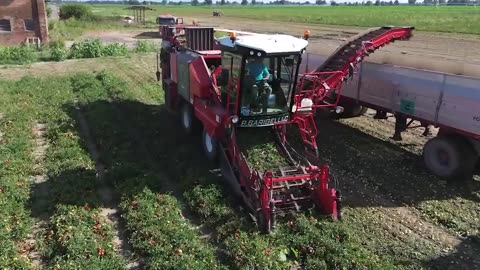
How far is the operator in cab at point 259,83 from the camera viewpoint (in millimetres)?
8758

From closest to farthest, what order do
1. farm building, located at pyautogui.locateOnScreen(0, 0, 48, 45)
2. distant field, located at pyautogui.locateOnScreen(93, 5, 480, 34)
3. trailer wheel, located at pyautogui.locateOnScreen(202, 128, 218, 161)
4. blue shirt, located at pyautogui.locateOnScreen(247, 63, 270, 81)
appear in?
blue shirt, located at pyautogui.locateOnScreen(247, 63, 270, 81) → trailer wheel, located at pyautogui.locateOnScreen(202, 128, 218, 161) → farm building, located at pyautogui.locateOnScreen(0, 0, 48, 45) → distant field, located at pyautogui.locateOnScreen(93, 5, 480, 34)

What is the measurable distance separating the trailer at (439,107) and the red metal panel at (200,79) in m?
4.49

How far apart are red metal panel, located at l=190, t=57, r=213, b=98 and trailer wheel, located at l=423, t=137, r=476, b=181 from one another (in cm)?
504

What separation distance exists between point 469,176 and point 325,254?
478cm

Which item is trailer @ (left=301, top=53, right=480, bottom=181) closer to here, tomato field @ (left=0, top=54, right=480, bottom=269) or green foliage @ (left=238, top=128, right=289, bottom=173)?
tomato field @ (left=0, top=54, right=480, bottom=269)

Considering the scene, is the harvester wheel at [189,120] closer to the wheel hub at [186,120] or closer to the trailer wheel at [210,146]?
the wheel hub at [186,120]

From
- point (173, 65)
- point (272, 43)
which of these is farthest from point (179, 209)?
point (173, 65)

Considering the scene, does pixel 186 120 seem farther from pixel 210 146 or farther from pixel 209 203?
pixel 209 203

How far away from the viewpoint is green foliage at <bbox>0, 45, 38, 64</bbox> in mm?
26094

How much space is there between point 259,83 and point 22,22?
28082mm

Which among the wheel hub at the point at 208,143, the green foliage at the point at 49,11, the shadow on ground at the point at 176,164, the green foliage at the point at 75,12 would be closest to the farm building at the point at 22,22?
the green foliage at the point at 49,11

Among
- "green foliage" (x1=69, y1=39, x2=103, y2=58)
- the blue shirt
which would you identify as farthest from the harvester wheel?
"green foliage" (x1=69, y1=39, x2=103, y2=58)

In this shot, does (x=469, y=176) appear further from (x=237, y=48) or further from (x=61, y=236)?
(x=61, y=236)

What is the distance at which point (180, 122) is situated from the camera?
13.8 metres
